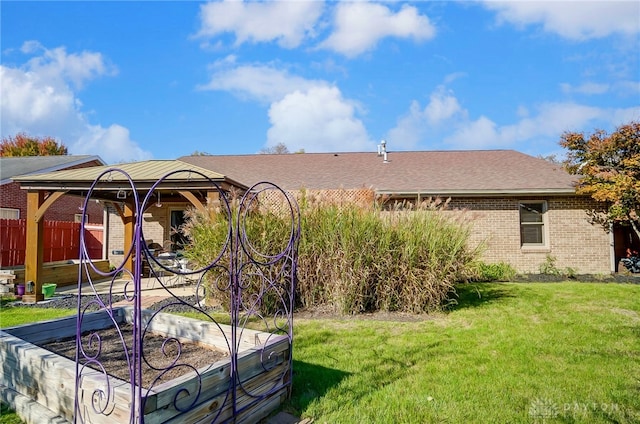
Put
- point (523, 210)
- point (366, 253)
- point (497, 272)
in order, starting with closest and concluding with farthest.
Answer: point (366, 253)
point (497, 272)
point (523, 210)

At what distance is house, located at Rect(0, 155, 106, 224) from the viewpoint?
48.8 feet

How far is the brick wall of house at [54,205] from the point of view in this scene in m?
15.0

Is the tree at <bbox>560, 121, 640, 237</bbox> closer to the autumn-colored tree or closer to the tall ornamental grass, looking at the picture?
the tall ornamental grass

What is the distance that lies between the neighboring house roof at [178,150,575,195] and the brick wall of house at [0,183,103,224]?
6542mm

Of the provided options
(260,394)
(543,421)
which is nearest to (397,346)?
(543,421)

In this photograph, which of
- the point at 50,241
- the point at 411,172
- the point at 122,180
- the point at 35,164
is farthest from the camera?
the point at 35,164

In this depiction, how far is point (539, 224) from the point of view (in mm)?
11477

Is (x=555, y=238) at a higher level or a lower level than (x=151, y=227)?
lower

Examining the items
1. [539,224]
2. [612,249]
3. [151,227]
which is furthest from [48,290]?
[612,249]

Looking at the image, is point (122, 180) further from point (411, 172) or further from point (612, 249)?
point (612, 249)

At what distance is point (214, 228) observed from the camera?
663 centimetres

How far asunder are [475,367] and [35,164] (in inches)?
774

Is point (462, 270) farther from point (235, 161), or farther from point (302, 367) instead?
point (235, 161)

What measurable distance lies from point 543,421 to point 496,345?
187 centimetres
